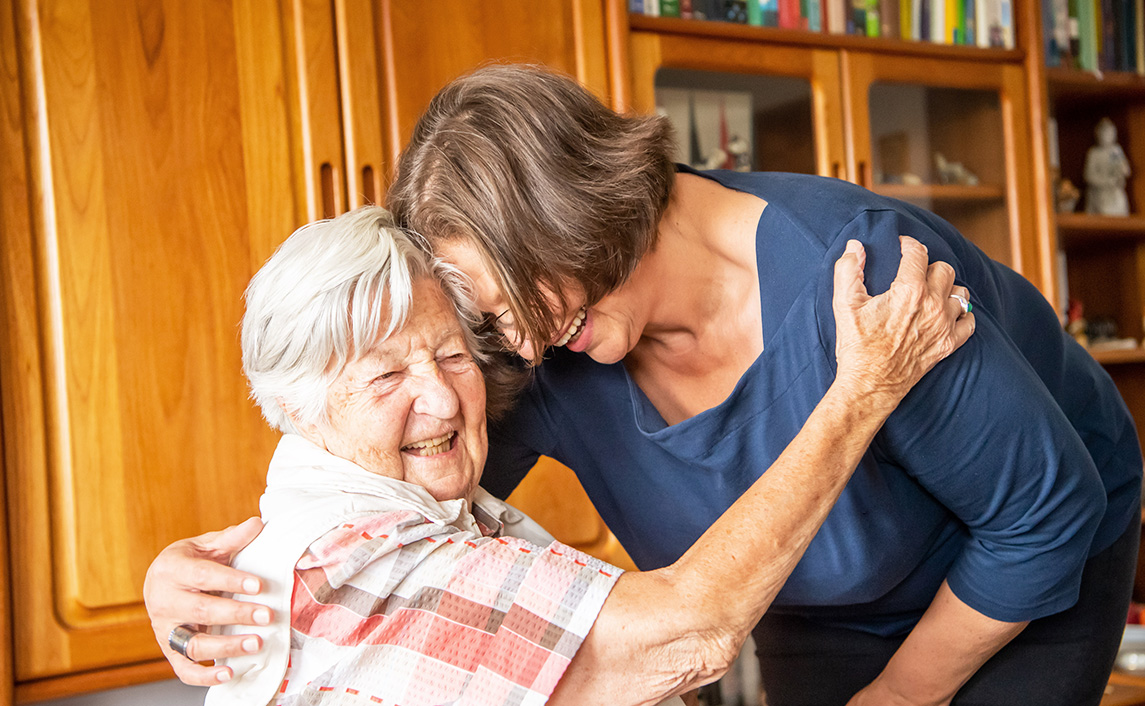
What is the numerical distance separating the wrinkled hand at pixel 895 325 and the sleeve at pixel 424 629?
34 cm

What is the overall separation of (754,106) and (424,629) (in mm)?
1654

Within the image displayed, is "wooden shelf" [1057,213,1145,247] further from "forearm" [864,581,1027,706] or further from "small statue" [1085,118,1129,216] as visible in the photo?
"forearm" [864,581,1027,706]

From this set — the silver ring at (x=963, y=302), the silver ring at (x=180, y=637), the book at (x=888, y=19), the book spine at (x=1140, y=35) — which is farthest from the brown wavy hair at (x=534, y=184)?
the book spine at (x=1140, y=35)

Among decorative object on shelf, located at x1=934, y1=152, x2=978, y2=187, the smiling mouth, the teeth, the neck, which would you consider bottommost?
the smiling mouth

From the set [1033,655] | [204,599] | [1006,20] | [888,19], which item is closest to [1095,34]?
[1006,20]

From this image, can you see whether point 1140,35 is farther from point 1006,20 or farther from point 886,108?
point 886,108

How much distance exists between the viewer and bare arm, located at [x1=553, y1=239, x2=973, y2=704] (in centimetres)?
83

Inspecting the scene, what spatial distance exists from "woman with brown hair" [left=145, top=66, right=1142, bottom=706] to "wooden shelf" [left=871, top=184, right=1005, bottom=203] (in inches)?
45.5

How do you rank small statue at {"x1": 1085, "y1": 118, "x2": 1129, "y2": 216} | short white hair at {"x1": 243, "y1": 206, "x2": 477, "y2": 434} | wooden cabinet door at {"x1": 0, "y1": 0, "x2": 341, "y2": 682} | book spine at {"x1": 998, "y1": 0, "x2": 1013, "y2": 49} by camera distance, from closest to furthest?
short white hair at {"x1": 243, "y1": 206, "x2": 477, "y2": 434} → wooden cabinet door at {"x1": 0, "y1": 0, "x2": 341, "y2": 682} → book spine at {"x1": 998, "y1": 0, "x2": 1013, "y2": 49} → small statue at {"x1": 1085, "y1": 118, "x2": 1129, "y2": 216}

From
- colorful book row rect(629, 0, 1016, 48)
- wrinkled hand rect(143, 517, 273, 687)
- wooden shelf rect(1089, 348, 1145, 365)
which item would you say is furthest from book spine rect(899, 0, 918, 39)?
wrinkled hand rect(143, 517, 273, 687)

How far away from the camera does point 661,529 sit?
1.24 metres

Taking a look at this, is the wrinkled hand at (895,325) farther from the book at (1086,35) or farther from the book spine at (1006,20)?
the book at (1086,35)

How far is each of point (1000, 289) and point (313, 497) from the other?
87cm

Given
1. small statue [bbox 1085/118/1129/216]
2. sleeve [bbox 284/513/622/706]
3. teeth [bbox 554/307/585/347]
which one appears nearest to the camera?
sleeve [bbox 284/513/622/706]
